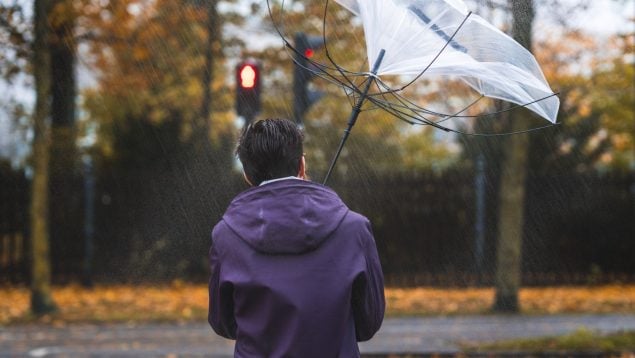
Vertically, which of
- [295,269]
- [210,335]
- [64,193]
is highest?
[295,269]

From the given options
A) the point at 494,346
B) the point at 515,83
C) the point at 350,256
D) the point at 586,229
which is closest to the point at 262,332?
the point at 350,256

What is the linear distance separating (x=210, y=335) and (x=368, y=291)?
7.37m

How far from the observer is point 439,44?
2.95 metres

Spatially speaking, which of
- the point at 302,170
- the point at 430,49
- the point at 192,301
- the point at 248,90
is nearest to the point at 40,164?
the point at 192,301

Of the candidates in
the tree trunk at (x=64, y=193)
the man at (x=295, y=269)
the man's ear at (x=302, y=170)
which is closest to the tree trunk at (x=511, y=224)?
the tree trunk at (x=64, y=193)

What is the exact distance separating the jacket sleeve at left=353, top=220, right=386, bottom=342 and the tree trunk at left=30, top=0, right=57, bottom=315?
29.6ft

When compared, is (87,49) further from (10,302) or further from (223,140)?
(10,302)

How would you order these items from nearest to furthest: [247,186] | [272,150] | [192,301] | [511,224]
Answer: [272,150]
[511,224]
[192,301]
[247,186]

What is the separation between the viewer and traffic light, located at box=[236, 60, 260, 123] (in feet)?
30.0

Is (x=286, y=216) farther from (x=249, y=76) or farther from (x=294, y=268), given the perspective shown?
(x=249, y=76)

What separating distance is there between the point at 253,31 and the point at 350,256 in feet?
46.1

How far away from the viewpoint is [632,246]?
15.4m

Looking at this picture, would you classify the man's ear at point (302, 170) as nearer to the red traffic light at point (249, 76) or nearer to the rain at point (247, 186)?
the red traffic light at point (249, 76)

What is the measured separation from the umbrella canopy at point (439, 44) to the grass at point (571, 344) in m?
5.32
